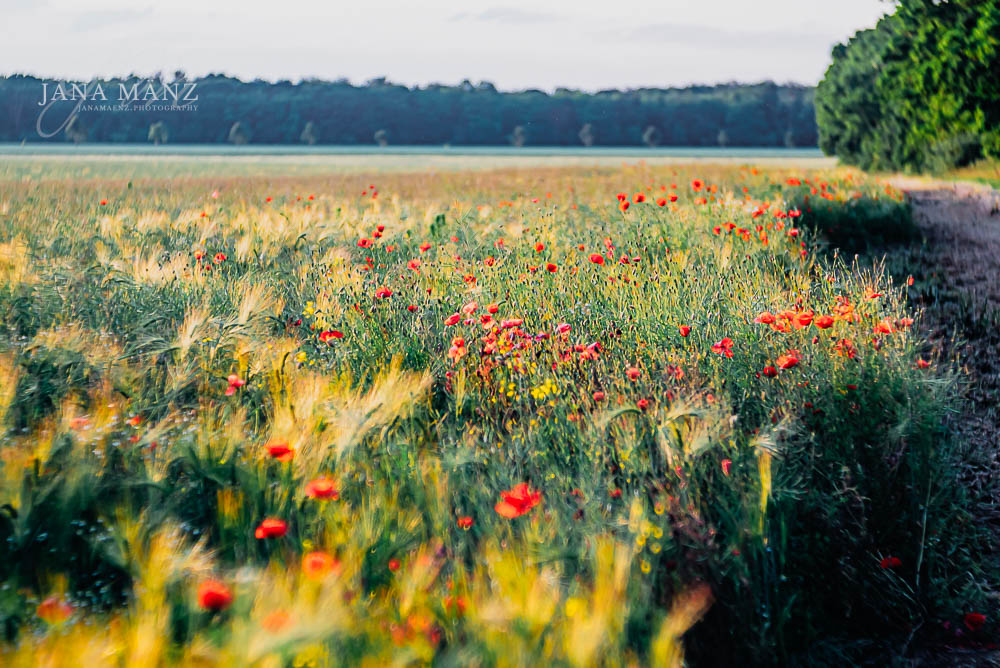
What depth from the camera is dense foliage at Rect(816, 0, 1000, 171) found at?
14711 millimetres

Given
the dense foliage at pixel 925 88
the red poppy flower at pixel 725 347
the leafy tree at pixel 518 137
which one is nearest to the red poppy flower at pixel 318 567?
the red poppy flower at pixel 725 347

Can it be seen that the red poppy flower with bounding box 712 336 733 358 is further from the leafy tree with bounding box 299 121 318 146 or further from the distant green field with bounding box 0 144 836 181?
the leafy tree with bounding box 299 121 318 146

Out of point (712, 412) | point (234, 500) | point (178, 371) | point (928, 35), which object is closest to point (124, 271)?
point (178, 371)

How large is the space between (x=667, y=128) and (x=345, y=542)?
6494 centimetres

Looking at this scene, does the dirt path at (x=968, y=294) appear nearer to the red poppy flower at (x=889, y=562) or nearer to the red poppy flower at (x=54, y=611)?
the red poppy flower at (x=889, y=562)

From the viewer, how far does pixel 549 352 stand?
136 inches

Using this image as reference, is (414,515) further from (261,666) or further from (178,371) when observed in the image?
(178,371)

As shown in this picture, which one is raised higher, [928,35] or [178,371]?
[928,35]

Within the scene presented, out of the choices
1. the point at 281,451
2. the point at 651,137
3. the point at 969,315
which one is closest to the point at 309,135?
the point at 651,137

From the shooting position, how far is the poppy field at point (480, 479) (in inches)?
60.8

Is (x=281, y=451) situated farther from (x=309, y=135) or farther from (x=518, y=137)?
(x=518, y=137)

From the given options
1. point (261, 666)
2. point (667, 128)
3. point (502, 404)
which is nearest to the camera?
point (261, 666)

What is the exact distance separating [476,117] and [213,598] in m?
65.3

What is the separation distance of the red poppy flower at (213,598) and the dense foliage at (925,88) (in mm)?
16819
